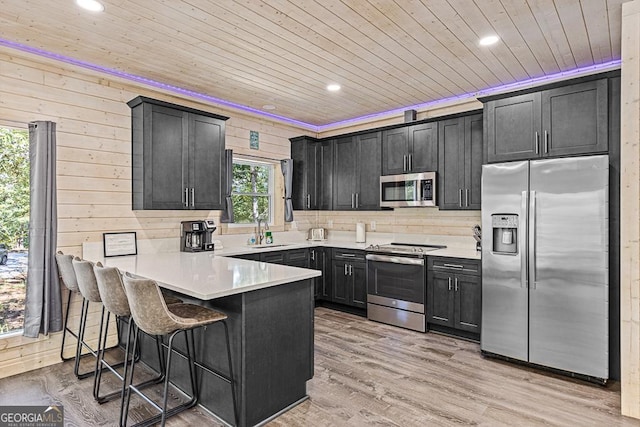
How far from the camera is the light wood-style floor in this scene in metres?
2.51

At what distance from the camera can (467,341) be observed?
3977 millimetres

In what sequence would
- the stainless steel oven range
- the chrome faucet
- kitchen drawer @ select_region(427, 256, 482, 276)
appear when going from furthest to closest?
the chrome faucet, the stainless steel oven range, kitchen drawer @ select_region(427, 256, 482, 276)

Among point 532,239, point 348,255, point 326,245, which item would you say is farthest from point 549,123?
point 326,245

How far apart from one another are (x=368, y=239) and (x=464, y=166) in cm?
178

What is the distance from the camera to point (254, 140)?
5180mm

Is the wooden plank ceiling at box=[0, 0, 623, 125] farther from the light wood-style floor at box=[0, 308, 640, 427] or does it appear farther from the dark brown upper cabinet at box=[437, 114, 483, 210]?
the light wood-style floor at box=[0, 308, 640, 427]

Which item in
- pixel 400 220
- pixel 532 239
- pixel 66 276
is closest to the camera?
pixel 66 276

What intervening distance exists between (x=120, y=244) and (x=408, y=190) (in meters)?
3.27

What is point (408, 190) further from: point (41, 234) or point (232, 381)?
point (41, 234)

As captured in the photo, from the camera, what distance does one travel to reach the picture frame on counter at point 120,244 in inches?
144

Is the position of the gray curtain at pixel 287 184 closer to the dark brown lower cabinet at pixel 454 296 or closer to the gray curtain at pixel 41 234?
the dark brown lower cabinet at pixel 454 296

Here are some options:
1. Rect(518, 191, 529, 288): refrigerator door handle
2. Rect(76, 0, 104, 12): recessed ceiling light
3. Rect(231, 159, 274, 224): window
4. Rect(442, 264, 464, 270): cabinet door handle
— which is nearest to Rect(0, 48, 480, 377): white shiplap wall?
Rect(231, 159, 274, 224): window

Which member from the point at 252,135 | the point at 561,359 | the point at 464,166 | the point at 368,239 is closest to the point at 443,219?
the point at 464,166

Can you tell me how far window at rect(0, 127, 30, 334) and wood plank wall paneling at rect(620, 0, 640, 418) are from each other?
4675 mm
